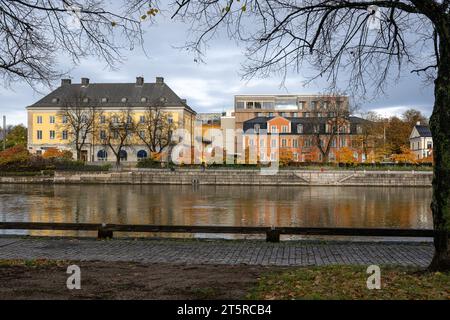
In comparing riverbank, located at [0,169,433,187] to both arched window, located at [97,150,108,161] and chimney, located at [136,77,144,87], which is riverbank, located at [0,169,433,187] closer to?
arched window, located at [97,150,108,161]

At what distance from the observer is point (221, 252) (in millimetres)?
12594

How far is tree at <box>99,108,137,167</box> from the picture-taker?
3267 inches

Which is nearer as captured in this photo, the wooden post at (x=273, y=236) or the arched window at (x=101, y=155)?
the wooden post at (x=273, y=236)

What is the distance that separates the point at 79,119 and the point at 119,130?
695cm

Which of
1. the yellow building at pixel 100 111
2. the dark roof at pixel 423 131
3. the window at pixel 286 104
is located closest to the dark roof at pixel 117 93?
the yellow building at pixel 100 111

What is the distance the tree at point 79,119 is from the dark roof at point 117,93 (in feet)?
8.14

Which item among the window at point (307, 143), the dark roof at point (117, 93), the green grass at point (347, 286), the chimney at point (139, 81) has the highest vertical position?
the chimney at point (139, 81)

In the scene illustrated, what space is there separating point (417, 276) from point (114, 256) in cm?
724

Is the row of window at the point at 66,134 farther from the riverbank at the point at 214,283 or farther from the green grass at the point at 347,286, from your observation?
the green grass at the point at 347,286

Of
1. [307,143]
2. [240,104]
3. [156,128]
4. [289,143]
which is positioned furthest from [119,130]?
[240,104]

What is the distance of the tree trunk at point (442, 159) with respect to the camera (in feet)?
25.4
